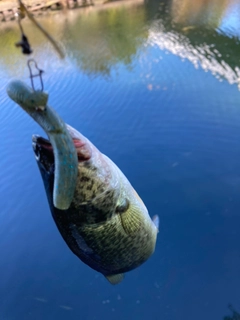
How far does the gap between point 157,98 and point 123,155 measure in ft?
5.96

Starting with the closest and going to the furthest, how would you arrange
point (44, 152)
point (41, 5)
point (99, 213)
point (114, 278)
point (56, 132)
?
point (56, 132)
point (44, 152)
point (99, 213)
point (114, 278)
point (41, 5)

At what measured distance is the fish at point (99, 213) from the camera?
1.32m

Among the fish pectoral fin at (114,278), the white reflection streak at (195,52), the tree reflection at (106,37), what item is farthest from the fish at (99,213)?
the tree reflection at (106,37)

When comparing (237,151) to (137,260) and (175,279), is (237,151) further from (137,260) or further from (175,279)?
(137,260)

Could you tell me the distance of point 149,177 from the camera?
4.72 meters

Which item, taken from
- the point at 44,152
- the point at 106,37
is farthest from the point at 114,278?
the point at 106,37

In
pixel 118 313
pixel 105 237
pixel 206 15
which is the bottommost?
pixel 118 313

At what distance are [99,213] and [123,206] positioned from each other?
16 cm

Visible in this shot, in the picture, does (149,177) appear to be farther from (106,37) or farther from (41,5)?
(41,5)

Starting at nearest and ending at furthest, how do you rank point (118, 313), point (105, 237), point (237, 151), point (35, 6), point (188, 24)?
1. point (105, 237)
2. point (118, 313)
3. point (237, 151)
4. point (188, 24)
5. point (35, 6)

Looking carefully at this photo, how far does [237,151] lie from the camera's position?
4898 millimetres

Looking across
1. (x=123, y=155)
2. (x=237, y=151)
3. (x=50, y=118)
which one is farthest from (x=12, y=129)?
(x=50, y=118)

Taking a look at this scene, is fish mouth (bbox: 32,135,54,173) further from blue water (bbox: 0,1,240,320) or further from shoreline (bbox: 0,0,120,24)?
shoreline (bbox: 0,0,120,24)

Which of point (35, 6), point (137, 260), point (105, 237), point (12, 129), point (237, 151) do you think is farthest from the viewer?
point (35, 6)
